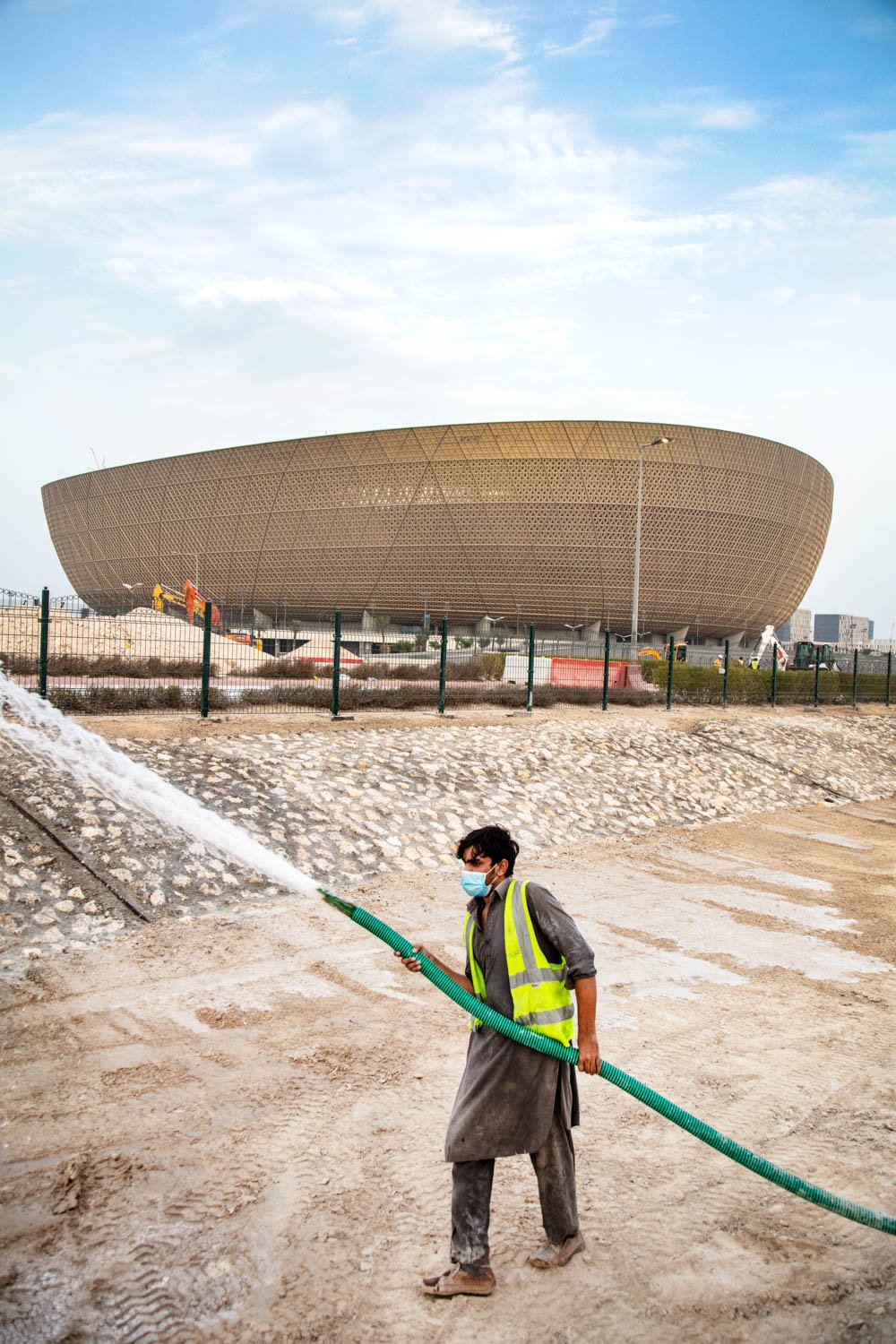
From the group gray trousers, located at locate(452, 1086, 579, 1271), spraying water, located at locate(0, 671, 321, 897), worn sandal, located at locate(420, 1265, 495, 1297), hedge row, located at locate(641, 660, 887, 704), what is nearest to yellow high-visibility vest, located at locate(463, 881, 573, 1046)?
gray trousers, located at locate(452, 1086, 579, 1271)

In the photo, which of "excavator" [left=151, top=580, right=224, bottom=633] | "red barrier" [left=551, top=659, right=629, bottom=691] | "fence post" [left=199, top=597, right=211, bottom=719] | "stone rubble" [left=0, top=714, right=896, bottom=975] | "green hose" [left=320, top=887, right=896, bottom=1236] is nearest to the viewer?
"green hose" [left=320, top=887, right=896, bottom=1236]

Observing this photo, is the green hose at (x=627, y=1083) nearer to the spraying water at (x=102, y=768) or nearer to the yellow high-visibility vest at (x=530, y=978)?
the yellow high-visibility vest at (x=530, y=978)

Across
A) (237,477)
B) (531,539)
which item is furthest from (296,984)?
(237,477)

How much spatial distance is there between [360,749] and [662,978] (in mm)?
5503

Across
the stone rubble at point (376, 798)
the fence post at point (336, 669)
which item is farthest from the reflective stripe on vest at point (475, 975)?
the fence post at point (336, 669)

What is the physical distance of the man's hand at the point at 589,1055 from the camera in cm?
297

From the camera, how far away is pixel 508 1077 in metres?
3.01

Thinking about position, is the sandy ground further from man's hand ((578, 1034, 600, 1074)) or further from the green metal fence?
the green metal fence

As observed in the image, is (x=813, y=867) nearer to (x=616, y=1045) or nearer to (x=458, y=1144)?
(x=616, y=1045)

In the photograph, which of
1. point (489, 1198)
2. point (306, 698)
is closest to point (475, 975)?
point (489, 1198)

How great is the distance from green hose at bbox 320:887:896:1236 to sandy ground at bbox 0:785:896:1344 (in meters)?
0.32

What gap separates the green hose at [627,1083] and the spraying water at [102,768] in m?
4.12

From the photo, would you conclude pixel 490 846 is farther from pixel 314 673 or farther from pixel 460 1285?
pixel 314 673

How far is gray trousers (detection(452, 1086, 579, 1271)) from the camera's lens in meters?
2.98
